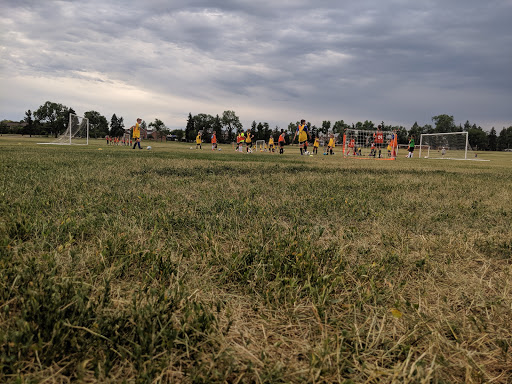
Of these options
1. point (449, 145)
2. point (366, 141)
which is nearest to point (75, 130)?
point (366, 141)

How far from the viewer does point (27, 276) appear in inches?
77.2

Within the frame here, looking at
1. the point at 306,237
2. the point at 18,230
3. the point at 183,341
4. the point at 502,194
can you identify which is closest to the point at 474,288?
the point at 306,237

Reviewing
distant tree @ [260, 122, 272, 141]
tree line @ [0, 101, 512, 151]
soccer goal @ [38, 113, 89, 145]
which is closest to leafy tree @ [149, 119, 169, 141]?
tree line @ [0, 101, 512, 151]

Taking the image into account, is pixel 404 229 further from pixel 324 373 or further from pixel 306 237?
pixel 324 373

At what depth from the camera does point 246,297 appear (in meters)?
2.10

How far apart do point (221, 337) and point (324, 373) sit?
503 mm

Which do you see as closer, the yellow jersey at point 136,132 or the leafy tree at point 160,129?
the yellow jersey at point 136,132

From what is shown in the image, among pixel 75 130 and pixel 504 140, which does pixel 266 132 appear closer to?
pixel 75 130

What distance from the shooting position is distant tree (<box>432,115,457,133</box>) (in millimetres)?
172875

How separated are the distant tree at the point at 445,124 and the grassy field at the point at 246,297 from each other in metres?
194

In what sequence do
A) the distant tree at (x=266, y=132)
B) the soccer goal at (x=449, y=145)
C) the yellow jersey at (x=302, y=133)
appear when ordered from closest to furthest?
the yellow jersey at (x=302, y=133) → the soccer goal at (x=449, y=145) → the distant tree at (x=266, y=132)

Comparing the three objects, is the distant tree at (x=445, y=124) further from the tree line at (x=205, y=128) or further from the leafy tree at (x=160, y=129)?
the leafy tree at (x=160, y=129)

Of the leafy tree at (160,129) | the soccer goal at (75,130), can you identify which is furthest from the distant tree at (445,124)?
the soccer goal at (75,130)

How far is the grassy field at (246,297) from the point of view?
1.47m
